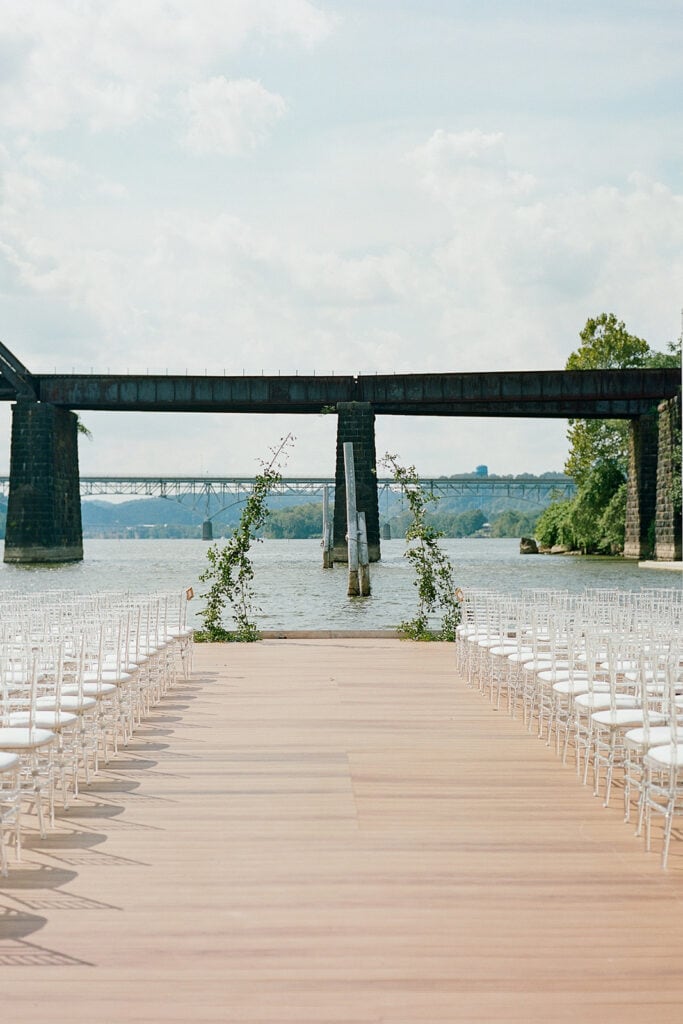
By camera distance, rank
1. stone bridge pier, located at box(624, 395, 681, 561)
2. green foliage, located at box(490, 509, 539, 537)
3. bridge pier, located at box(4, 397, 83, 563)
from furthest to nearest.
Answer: green foliage, located at box(490, 509, 539, 537), bridge pier, located at box(4, 397, 83, 563), stone bridge pier, located at box(624, 395, 681, 561)

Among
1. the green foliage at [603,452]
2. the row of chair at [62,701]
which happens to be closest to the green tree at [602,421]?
the green foliage at [603,452]

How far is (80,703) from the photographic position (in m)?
8.32

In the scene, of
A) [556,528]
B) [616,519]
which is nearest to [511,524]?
[556,528]

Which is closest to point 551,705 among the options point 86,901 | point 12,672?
point 12,672

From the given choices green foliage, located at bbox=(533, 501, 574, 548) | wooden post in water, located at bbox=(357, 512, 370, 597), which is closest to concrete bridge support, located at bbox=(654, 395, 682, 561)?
green foliage, located at bbox=(533, 501, 574, 548)

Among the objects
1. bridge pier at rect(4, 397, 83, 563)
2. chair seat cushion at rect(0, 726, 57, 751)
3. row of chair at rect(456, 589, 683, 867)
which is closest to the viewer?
row of chair at rect(456, 589, 683, 867)

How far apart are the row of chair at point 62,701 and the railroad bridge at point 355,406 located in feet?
186

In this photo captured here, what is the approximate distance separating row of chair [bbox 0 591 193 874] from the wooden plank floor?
0.84 feet

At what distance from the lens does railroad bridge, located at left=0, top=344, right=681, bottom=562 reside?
227 feet

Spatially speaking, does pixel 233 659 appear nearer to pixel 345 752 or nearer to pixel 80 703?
pixel 345 752

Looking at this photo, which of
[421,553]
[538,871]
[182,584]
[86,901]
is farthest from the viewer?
[182,584]

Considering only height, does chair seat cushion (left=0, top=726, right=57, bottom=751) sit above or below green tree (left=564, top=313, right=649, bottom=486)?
below

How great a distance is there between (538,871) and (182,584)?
56.5 meters

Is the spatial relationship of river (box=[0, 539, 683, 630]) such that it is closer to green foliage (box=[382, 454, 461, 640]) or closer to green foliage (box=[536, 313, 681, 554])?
green foliage (box=[536, 313, 681, 554])
